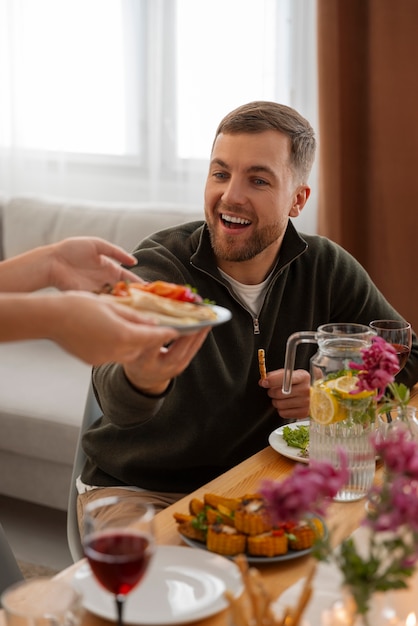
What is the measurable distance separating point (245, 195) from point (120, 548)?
4.03 feet

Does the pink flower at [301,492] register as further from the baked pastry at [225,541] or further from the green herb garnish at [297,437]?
the green herb garnish at [297,437]

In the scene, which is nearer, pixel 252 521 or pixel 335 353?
pixel 252 521

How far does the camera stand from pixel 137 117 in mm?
4320

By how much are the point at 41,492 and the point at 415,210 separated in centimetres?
161

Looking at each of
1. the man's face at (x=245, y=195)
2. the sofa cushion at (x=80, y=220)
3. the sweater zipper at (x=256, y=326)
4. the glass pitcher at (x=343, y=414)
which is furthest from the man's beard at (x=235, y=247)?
the sofa cushion at (x=80, y=220)

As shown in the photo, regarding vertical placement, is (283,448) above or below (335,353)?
below

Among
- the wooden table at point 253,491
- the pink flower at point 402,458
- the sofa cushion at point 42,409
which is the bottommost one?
the sofa cushion at point 42,409

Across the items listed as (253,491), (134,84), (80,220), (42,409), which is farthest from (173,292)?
(134,84)

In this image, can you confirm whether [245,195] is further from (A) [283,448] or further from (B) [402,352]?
(A) [283,448]

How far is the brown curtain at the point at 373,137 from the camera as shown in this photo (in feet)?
10.6

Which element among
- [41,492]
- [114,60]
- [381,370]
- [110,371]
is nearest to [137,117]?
[114,60]

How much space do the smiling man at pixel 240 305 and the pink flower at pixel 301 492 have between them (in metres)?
0.88

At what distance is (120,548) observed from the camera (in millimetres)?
1016

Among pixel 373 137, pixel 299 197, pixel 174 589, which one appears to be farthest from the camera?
pixel 373 137
